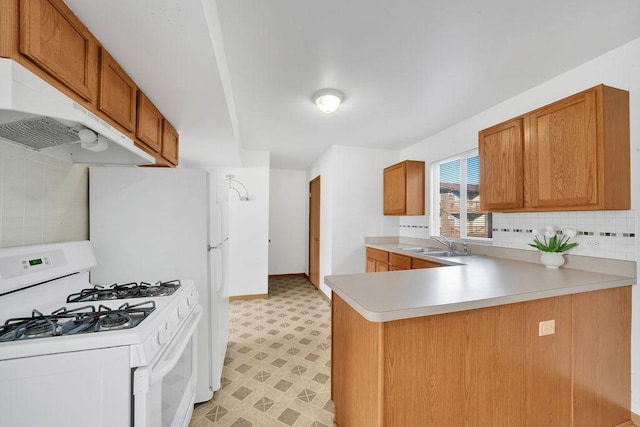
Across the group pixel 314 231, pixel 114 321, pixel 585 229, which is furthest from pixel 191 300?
pixel 314 231

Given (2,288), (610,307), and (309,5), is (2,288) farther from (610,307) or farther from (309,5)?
(610,307)

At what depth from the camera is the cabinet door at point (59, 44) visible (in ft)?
2.97

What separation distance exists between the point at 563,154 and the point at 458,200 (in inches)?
54.3

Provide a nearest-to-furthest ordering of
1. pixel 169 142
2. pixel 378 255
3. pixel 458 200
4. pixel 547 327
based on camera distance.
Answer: pixel 547 327 < pixel 169 142 < pixel 458 200 < pixel 378 255

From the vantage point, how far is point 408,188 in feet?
11.2

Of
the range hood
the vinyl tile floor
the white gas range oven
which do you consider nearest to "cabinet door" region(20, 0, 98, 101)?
the range hood

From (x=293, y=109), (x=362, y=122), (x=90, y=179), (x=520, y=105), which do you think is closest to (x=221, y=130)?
(x=293, y=109)

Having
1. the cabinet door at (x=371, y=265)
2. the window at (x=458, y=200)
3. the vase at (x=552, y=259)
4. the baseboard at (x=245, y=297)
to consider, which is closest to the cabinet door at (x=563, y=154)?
the vase at (x=552, y=259)

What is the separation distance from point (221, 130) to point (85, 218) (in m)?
1.39

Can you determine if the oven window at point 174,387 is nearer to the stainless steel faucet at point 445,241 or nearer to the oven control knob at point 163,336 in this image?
the oven control knob at point 163,336

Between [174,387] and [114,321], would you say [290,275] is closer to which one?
[174,387]

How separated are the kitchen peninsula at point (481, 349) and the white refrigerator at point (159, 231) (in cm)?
92

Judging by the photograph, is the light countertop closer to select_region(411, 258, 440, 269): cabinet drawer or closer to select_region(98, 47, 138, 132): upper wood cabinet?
select_region(411, 258, 440, 269): cabinet drawer

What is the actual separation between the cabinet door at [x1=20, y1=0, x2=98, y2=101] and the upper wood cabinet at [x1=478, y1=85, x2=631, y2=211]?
9.03 ft
